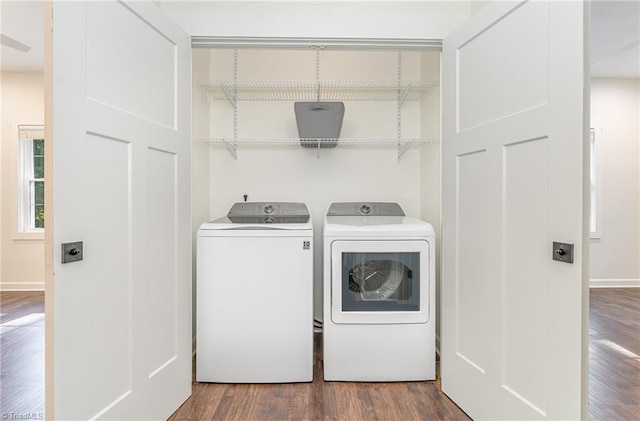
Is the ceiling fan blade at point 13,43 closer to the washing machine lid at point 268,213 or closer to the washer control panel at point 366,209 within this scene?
the washing machine lid at point 268,213

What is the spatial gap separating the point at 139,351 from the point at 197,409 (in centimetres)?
49

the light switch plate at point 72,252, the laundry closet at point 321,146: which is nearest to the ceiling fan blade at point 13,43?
the laundry closet at point 321,146

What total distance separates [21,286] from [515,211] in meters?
5.07

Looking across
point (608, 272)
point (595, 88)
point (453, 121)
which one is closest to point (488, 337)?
point (453, 121)

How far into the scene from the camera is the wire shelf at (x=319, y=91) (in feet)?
7.88

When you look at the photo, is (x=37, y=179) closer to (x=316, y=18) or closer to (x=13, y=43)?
(x=13, y=43)

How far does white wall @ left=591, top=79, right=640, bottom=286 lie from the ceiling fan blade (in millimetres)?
6016

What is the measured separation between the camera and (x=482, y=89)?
57.6 inches

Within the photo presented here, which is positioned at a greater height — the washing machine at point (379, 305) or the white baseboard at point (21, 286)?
the washing machine at point (379, 305)

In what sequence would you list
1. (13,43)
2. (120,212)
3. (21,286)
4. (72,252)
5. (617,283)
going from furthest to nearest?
1. (21,286)
2. (617,283)
3. (13,43)
4. (120,212)
5. (72,252)

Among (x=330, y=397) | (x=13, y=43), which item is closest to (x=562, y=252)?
(x=330, y=397)

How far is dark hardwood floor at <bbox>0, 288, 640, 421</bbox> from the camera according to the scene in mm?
1560

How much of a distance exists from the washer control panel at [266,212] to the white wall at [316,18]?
1.10m

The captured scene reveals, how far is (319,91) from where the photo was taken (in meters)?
2.46
